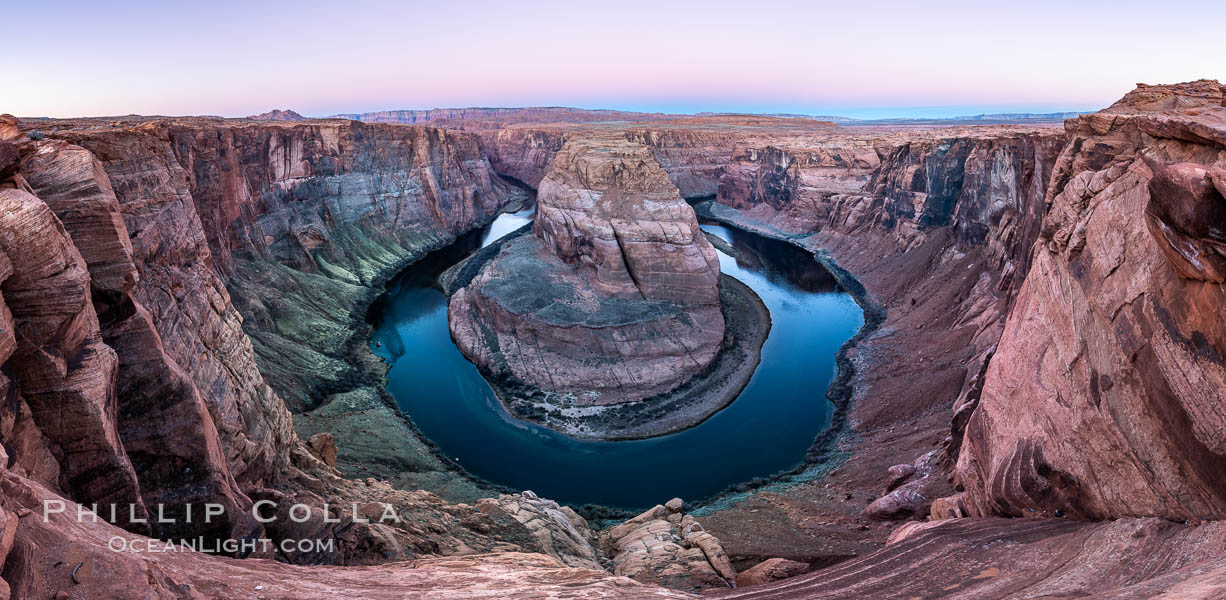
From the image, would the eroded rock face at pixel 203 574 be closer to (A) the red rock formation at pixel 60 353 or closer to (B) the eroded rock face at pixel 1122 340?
(A) the red rock formation at pixel 60 353

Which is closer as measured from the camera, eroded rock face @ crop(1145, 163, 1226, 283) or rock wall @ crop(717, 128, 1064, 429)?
eroded rock face @ crop(1145, 163, 1226, 283)

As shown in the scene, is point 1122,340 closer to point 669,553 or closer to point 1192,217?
point 1192,217

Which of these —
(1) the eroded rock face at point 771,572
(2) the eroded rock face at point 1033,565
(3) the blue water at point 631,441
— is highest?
(2) the eroded rock face at point 1033,565

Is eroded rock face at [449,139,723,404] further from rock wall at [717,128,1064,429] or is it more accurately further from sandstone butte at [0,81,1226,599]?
rock wall at [717,128,1064,429]

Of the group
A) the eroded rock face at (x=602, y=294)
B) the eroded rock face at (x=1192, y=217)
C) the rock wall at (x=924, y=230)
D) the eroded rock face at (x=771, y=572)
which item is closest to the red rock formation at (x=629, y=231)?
the eroded rock face at (x=602, y=294)

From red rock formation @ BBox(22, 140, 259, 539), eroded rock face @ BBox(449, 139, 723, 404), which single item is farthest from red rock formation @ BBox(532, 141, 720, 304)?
red rock formation @ BBox(22, 140, 259, 539)

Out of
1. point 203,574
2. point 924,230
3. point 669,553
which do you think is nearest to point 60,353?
point 203,574

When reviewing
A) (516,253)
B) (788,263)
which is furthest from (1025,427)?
(788,263)
